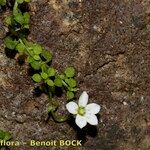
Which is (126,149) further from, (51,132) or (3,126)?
(3,126)

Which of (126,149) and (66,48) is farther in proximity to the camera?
(126,149)

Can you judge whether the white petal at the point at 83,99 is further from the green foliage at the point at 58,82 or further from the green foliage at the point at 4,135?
the green foliage at the point at 4,135

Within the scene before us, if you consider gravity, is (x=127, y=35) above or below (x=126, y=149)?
above

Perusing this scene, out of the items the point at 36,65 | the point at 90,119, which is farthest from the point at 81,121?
the point at 36,65

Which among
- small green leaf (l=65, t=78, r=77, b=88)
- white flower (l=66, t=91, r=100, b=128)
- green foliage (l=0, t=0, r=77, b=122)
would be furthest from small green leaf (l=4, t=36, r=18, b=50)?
white flower (l=66, t=91, r=100, b=128)

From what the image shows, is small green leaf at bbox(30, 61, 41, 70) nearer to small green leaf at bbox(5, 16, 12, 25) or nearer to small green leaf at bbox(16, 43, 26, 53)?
small green leaf at bbox(16, 43, 26, 53)

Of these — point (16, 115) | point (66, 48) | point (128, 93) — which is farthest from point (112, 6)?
point (16, 115)

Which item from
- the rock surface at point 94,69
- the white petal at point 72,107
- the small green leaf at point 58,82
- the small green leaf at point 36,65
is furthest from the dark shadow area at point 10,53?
the white petal at point 72,107

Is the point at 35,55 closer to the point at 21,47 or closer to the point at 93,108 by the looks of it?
the point at 21,47
